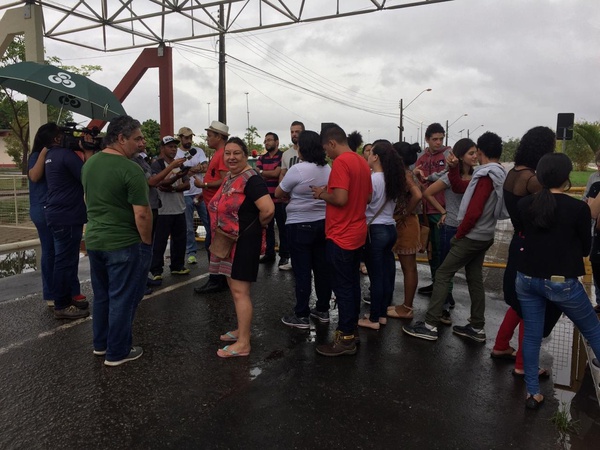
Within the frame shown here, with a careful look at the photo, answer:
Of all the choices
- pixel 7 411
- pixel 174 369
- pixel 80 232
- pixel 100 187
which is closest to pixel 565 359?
pixel 174 369

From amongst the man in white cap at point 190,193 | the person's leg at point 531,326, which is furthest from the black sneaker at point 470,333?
the man in white cap at point 190,193

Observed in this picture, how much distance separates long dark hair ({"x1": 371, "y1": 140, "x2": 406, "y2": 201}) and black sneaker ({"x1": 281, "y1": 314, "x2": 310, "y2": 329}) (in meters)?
1.46

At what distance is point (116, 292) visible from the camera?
3314mm

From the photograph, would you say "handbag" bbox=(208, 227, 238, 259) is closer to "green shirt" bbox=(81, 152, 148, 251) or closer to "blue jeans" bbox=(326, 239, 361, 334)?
"green shirt" bbox=(81, 152, 148, 251)

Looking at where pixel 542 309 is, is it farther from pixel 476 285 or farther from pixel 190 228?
pixel 190 228

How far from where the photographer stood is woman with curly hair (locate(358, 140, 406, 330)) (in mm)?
3961

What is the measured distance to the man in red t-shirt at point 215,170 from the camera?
499 cm

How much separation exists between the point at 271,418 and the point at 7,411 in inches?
66.9

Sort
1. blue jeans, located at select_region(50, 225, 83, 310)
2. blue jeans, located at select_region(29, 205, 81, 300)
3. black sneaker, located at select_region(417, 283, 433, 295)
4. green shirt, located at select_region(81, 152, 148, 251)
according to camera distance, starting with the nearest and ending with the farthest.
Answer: green shirt, located at select_region(81, 152, 148, 251)
blue jeans, located at select_region(50, 225, 83, 310)
blue jeans, located at select_region(29, 205, 81, 300)
black sneaker, located at select_region(417, 283, 433, 295)

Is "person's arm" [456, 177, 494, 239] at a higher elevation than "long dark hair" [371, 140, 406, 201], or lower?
lower

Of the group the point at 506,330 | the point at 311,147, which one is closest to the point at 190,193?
the point at 311,147

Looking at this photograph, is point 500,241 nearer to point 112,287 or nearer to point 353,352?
point 353,352

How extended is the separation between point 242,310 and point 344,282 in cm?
88

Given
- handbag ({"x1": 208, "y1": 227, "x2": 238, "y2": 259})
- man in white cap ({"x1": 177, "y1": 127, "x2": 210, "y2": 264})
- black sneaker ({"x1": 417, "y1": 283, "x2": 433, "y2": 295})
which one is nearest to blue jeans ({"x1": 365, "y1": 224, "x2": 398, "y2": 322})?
Answer: handbag ({"x1": 208, "y1": 227, "x2": 238, "y2": 259})
